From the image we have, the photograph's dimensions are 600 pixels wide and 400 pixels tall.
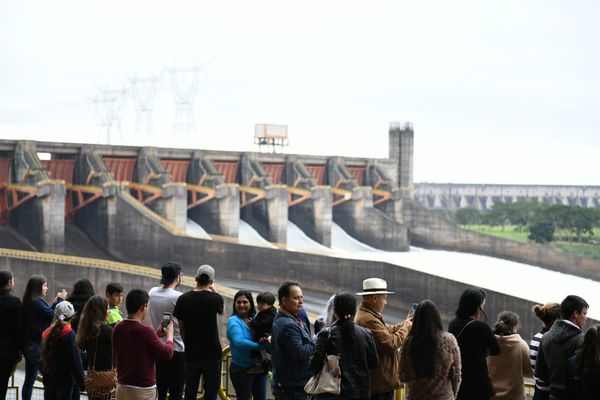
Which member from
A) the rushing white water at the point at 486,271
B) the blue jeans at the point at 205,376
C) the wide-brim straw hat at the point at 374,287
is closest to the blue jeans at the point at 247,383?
the blue jeans at the point at 205,376

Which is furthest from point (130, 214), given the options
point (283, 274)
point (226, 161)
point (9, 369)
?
point (9, 369)

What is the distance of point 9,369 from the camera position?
837cm

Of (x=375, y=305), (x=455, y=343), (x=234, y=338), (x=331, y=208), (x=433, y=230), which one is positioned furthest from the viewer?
(x=433, y=230)

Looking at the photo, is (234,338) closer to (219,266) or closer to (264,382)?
(264,382)

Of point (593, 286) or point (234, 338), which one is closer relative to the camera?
point (234, 338)

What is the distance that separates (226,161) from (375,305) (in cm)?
3911

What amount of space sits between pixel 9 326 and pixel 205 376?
1.73m

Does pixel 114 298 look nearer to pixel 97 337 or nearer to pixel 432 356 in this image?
pixel 97 337

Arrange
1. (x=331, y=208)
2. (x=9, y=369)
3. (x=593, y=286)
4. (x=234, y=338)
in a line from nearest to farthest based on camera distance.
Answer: (x=234, y=338)
(x=9, y=369)
(x=593, y=286)
(x=331, y=208)

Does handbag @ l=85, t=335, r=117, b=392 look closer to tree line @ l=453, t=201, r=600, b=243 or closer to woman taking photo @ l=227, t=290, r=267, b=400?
woman taking photo @ l=227, t=290, r=267, b=400

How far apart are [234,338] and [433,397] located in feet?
6.42

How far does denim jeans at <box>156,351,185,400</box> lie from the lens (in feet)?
26.9

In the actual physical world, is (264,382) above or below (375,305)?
below

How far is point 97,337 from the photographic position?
732 centimetres
